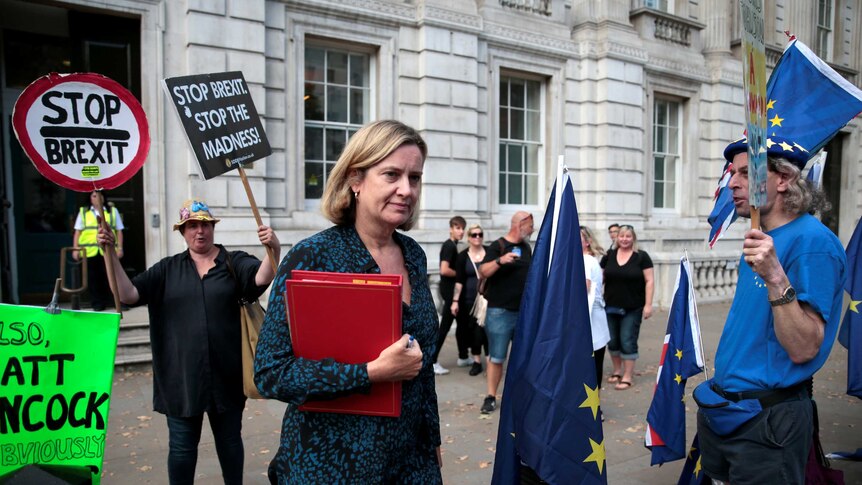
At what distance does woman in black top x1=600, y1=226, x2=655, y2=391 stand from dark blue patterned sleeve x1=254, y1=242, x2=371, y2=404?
227 inches

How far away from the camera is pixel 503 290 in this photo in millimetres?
6160

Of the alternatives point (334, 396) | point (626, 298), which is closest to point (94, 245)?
point (626, 298)

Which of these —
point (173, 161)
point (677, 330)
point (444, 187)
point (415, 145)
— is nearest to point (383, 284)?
point (415, 145)

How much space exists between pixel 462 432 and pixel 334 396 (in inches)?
156

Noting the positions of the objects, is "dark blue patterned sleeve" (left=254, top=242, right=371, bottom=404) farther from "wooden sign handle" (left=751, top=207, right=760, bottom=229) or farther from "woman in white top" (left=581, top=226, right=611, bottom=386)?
"woman in white top" (left=581, top=226, right=611, bottom=386)

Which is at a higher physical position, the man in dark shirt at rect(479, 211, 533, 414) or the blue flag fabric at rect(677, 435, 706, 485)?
the man in dark shirt at rect(479, 211, 533, 414)

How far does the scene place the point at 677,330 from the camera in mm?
4164

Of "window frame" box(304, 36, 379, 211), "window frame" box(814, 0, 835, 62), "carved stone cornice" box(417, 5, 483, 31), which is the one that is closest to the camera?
"window frame" box(304, 36, 379, 211)

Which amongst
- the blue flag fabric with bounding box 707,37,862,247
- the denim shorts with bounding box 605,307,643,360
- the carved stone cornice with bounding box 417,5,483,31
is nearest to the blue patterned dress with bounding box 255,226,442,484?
the blue flag fabric with bounding box 707,37,862,247

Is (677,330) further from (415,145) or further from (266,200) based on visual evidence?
(266,200)

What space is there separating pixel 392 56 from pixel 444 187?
2550 millimetres

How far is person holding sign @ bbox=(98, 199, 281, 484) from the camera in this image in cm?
346

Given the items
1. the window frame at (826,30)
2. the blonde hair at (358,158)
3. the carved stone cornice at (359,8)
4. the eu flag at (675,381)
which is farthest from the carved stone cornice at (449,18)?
the window frame at (826,30)

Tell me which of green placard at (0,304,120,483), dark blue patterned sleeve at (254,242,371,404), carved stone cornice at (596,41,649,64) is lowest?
green placard at (0,304,120,483)
